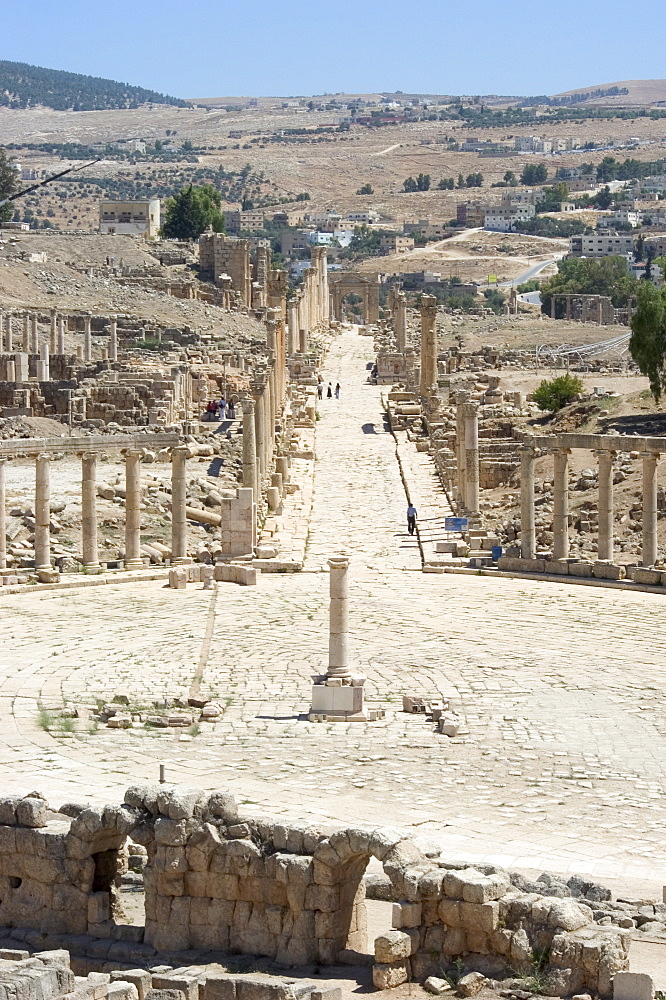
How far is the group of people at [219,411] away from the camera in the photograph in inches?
2414

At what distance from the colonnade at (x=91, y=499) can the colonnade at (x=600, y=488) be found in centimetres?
697

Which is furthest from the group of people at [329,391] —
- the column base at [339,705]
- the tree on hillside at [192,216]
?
the tree on hillside at [192,216]

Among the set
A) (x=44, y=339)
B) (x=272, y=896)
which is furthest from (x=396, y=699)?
(x=44, y=339)

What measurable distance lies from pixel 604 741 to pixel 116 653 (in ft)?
29.1

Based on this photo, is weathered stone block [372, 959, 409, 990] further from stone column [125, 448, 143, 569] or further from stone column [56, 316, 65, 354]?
stone column [56, 316, 65, 354]

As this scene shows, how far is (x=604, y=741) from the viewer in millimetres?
25344

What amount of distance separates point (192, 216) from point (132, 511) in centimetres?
8463

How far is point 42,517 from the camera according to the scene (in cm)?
3744

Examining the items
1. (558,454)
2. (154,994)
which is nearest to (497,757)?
(154,994)

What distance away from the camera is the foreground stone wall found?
16.4 metres

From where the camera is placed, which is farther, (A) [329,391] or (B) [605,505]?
(A) [329,391]

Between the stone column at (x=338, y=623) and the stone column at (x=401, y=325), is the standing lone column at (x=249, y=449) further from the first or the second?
the stone column at (x=401, y=325)

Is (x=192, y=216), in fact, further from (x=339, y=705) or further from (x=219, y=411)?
(x=339, y=705)

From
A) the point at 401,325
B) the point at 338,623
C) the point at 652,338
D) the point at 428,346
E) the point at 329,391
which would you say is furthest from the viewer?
the point at 401,325
